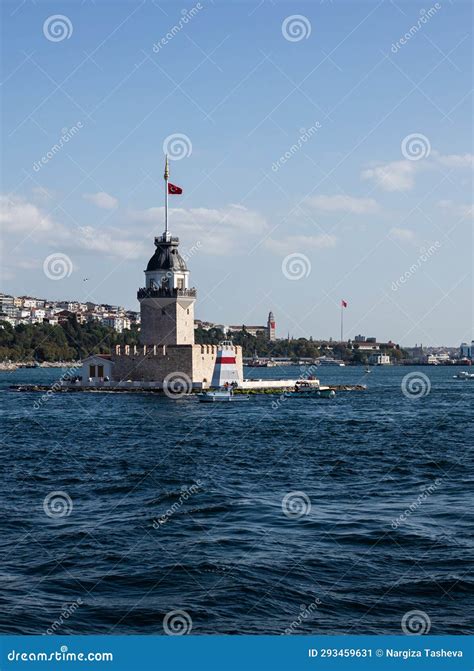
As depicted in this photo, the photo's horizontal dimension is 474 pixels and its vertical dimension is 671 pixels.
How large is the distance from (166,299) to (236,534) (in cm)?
4900

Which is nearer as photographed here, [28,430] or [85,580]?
[85,580]

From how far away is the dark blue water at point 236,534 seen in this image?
43.7 feet

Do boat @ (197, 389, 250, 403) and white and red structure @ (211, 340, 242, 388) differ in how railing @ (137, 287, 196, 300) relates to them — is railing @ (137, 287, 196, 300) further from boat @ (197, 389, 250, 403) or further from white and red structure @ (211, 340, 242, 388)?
boat @ (197, 389, 250, 403)

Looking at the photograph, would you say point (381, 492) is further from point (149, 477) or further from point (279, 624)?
point (279, 624)

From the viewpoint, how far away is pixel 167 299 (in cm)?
6612

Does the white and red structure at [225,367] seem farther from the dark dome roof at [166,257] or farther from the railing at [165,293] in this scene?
the dark dome roof at [166,257]

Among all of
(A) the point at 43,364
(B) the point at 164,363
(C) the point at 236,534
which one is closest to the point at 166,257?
(B) the point at 164,363

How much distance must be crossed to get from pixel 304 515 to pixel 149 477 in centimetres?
691

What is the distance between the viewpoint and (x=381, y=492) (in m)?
22.7

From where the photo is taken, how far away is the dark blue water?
1332cm

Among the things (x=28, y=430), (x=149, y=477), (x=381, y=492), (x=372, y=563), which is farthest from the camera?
(x=28, y=430)

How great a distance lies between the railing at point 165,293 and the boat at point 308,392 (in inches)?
396

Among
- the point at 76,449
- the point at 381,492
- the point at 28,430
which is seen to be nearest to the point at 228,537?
the point at 381,492

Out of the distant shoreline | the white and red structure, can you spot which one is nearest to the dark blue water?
the white and red structure
